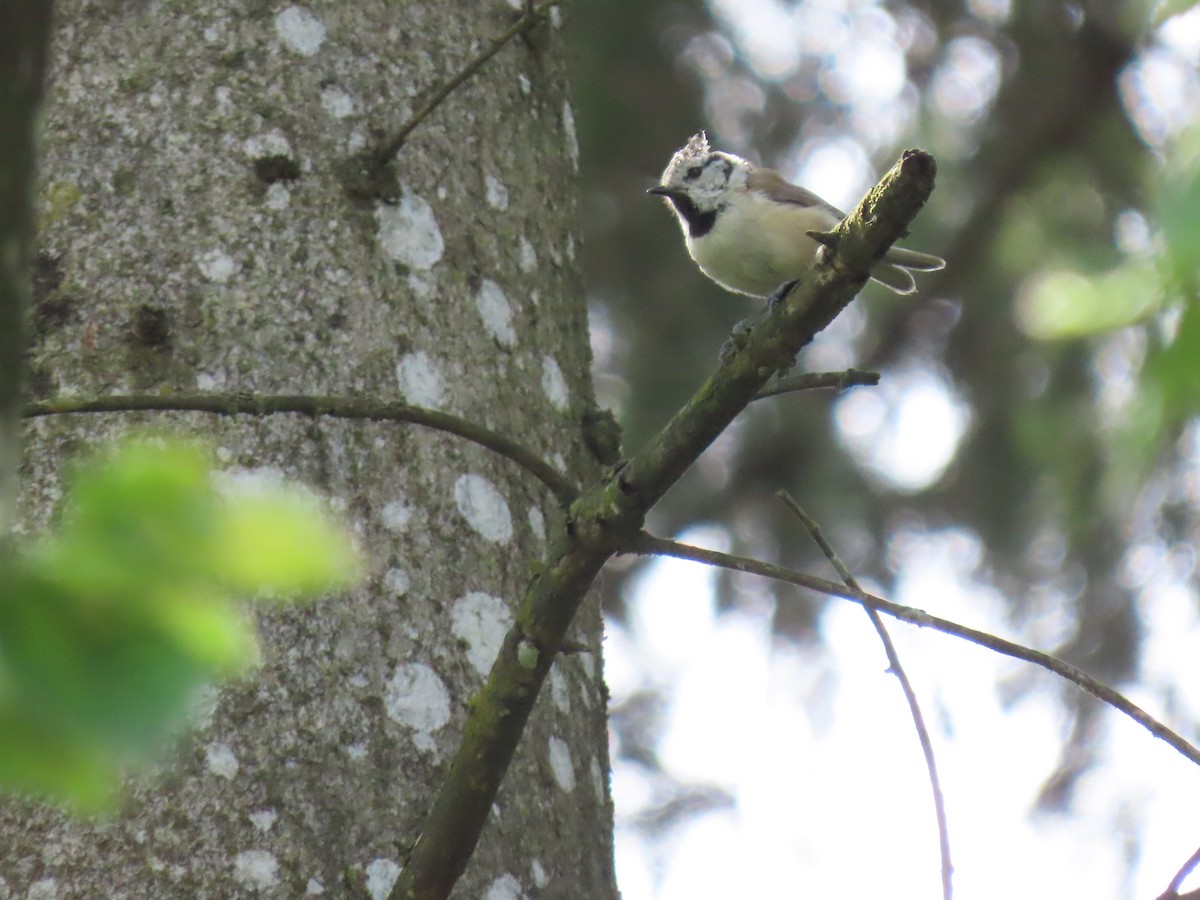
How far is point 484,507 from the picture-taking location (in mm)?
2215

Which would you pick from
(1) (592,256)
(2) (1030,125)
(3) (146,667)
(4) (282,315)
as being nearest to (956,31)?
(2) (1030,125)

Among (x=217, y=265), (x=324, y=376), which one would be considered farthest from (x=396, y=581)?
(x=217, y=265)

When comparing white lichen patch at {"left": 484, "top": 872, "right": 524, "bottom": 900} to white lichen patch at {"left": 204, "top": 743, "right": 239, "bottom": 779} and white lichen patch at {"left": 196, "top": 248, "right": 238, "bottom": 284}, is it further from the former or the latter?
white lichen patch at {"left": 196, "top": 248, "right": 238, "bottom": 284}

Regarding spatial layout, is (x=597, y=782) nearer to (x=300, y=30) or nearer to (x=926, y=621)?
(x=926, y=621)

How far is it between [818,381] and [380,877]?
84 centimetres

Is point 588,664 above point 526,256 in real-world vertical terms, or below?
below

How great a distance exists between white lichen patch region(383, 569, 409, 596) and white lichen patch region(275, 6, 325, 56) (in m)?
0.89

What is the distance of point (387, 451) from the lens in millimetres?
2137

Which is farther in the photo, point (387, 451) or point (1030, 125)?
point (1030, 125)

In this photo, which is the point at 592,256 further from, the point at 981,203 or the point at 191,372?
the point at 191,372

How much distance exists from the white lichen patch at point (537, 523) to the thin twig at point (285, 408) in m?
0.46

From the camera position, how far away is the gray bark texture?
1851 millimetres

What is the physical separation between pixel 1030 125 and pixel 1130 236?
672mm

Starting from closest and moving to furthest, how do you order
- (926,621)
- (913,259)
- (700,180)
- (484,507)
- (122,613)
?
1. (122,613)
2. (926,621)
3. (484,507)
4. (913,259)
5. (700,180)
